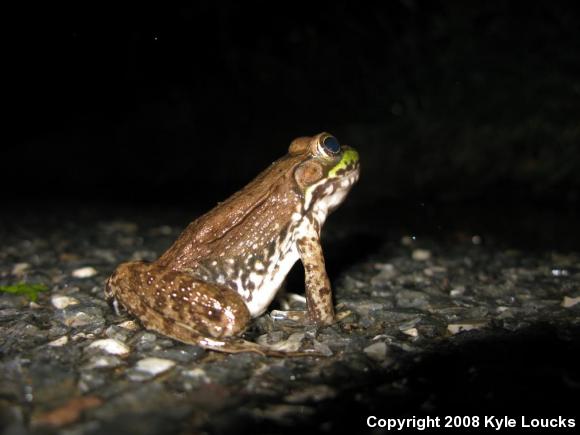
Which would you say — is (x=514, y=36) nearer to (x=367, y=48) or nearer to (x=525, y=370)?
(x=367, y=48)

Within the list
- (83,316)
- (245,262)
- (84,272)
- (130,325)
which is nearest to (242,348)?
(245,262)

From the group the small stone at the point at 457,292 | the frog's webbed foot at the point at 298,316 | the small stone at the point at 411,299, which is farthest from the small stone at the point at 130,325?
the small stone at the point at 457,292

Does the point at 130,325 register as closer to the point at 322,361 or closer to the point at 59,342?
the point at 59,342

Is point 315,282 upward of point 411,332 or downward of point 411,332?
upward

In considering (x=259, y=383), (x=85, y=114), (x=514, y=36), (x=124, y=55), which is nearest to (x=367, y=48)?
(x=514, y=36)

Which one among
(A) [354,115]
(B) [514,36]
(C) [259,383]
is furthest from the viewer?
(A) [354,115]

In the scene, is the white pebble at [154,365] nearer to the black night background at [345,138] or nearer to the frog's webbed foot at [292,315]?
the black night background at [345,138]

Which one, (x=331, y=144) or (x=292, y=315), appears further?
(x=331, y=144)
